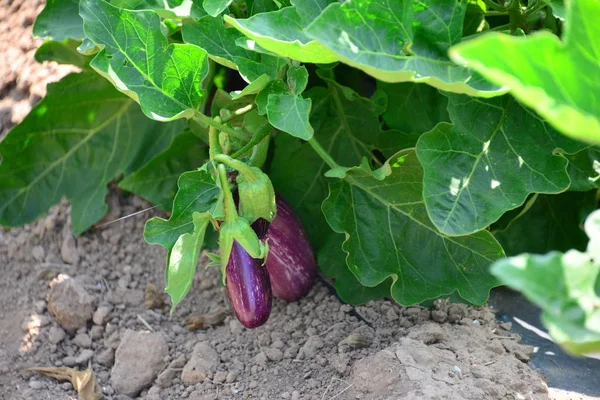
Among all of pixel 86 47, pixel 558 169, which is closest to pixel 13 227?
pixel 86 47

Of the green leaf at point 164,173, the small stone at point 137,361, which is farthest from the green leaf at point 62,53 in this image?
the small stone at point 137,361

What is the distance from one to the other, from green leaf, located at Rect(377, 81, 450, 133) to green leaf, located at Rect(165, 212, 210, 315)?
484 mm

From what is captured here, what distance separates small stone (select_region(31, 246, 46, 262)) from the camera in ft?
5.23

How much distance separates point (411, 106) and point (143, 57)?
0.52 meters

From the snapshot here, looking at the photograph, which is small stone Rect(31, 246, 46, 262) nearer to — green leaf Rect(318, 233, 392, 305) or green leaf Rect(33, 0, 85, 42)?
green leaf Rect(33, 0, 85, 42)

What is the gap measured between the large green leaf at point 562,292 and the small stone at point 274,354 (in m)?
0.72

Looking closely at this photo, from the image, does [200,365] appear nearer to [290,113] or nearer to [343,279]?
[343,279]

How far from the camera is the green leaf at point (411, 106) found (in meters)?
1.41

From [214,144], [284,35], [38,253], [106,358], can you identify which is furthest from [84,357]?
[284,35]

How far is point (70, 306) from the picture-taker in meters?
1.44

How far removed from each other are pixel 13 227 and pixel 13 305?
8.1 inches

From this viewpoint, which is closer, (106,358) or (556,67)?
(556,67)

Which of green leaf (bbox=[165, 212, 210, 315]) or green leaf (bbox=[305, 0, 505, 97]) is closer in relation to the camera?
green leaf (bbox=[305, 0, 505, 97])

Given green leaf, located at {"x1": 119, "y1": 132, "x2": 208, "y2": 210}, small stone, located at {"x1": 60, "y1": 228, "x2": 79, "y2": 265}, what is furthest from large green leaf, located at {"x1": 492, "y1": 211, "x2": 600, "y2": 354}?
small stone, located at {"x1": 60, "y1": 228, "x2": 79, "y2": 265}
